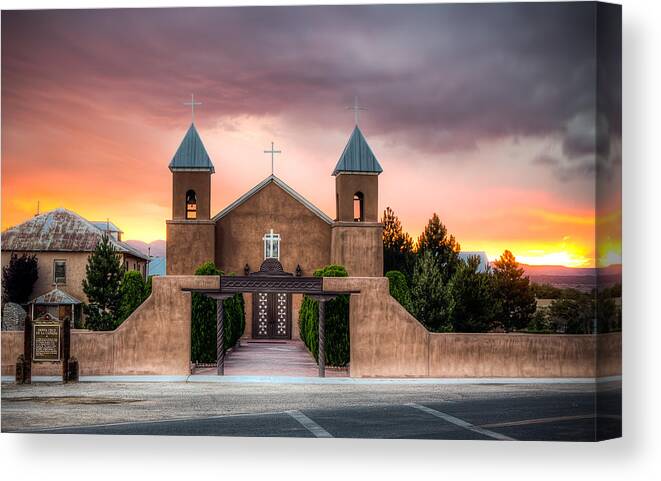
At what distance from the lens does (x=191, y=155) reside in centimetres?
3384

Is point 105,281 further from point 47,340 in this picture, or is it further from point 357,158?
point 47,340

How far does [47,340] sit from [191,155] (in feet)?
39.3

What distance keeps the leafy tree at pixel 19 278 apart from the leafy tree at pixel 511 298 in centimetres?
1756

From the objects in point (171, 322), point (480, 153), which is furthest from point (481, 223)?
point (171, 322)

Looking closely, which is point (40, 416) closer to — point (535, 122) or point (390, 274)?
point (535, 122)

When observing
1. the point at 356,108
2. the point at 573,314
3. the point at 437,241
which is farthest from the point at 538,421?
the point at 437,241

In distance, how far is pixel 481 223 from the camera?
28297mm

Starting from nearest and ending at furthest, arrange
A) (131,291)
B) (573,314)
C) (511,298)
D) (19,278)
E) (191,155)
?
(573,314) < (19,278) < (131,291) < (191,155) < (511,298)

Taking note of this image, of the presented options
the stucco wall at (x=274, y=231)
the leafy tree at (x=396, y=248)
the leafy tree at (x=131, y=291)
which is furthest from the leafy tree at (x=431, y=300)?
the leafy tree at (x=131, y=291)

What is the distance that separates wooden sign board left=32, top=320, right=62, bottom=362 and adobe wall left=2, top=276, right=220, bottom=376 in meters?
0.38

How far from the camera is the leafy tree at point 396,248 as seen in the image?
1837 inches

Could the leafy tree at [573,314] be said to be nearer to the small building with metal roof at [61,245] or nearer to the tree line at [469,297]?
the tree line at [469,297]

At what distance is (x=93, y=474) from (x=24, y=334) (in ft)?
23.4

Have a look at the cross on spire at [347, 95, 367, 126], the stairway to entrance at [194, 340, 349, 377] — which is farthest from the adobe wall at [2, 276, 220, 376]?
the cross on spire at [347, 95, 367, 126]
